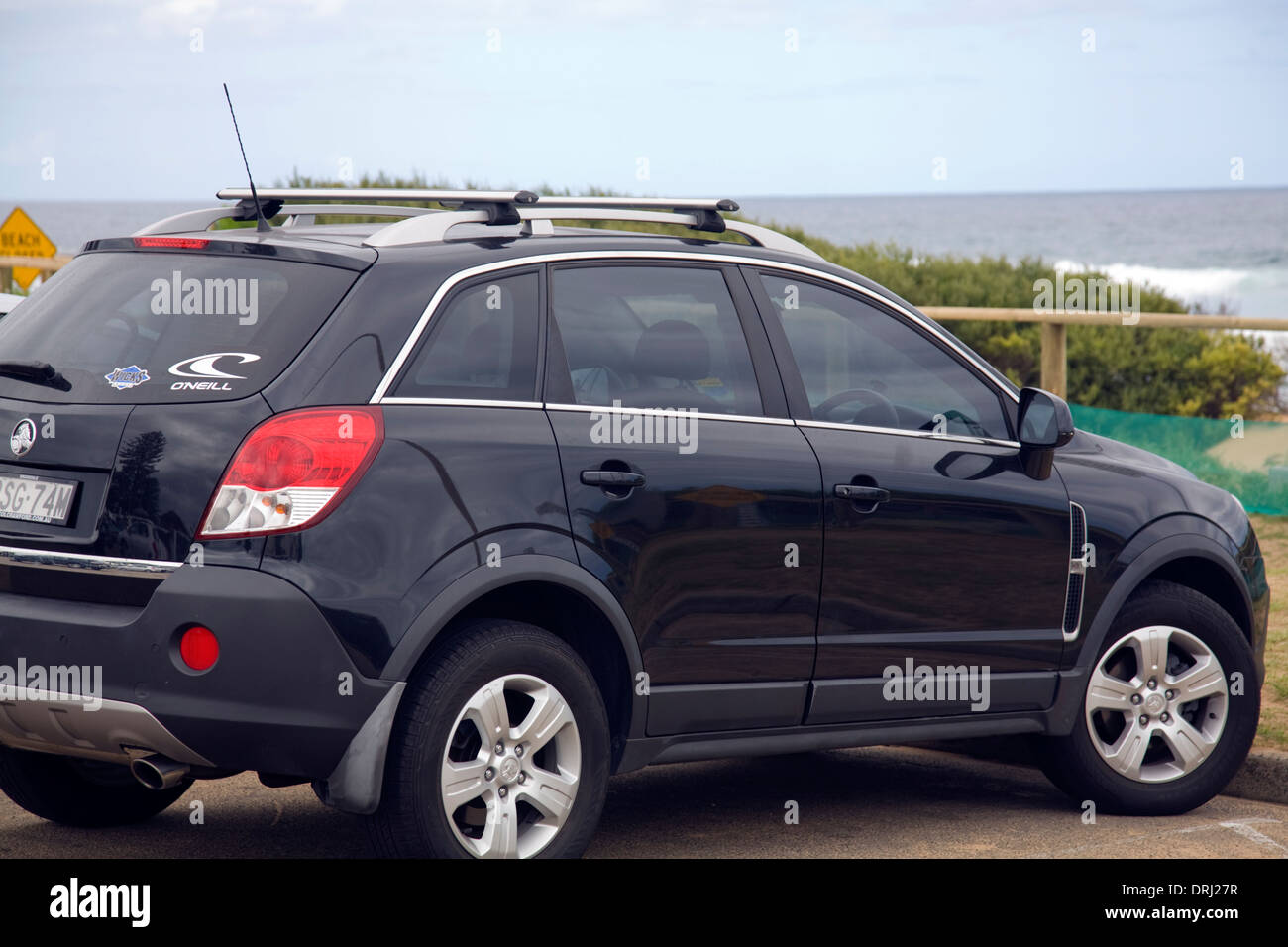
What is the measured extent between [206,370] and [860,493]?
2.04 metres

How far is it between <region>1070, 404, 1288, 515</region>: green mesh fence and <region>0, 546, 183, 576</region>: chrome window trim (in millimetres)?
8084

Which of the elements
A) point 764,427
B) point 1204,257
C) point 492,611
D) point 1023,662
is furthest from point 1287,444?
point 1204,257

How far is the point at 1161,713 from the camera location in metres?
6.28

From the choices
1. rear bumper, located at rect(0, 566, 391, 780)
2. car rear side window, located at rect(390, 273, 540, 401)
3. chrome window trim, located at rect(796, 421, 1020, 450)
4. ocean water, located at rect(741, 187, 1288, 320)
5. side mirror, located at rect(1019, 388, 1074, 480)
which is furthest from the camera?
ocean water, located at rect(741, 187, 1288, 320)

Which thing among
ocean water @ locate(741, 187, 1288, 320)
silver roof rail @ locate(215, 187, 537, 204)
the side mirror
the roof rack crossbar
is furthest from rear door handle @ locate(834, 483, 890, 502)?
ocean water @ locate(741, 187, 1288, 320)

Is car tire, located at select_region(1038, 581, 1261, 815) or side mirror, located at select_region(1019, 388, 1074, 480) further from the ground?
side mirror, located at select_region(1019, 388, 1074, 480)

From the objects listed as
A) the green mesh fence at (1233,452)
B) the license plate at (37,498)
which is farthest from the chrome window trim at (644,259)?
the green mesh fence at (1233,452)

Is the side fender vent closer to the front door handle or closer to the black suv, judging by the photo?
the black suv

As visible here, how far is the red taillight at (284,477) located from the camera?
4359 mm

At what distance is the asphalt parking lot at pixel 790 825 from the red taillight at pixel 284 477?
148 cm

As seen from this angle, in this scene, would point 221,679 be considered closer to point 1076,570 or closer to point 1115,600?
point 1076,570

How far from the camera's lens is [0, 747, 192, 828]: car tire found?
217 inches
